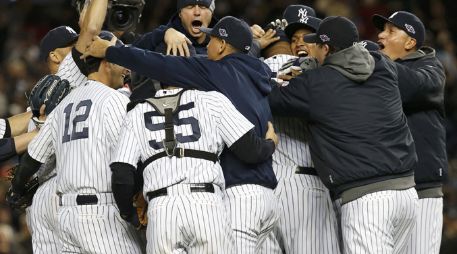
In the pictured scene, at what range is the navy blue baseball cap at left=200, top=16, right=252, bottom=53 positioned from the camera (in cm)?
789

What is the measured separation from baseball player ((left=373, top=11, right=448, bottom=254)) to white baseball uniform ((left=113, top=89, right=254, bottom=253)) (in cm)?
190

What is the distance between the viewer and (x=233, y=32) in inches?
312

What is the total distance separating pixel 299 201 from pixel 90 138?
174 centimetres

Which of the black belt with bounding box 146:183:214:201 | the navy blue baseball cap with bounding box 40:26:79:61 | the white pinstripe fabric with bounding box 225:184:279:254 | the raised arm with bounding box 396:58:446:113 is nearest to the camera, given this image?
the black belt with bounding box 146:183:214:201

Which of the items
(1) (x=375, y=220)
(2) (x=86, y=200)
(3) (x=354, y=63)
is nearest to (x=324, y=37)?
(3) (x=354, y=63)

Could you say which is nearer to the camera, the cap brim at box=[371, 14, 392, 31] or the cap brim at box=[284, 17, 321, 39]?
the cap brim at box=[284, 17, 321, 39]

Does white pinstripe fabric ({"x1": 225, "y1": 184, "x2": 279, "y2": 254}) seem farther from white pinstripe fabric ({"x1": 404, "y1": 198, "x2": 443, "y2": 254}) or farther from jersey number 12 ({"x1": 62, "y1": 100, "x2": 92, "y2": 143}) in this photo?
white pinstripe fabric ({"x1": 404, "y1": 198, "x2": 443, "y2": 254})

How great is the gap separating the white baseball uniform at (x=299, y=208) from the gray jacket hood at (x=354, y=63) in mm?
761

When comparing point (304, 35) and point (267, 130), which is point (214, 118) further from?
point (304, 35)

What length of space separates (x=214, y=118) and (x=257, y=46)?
4.75 ft

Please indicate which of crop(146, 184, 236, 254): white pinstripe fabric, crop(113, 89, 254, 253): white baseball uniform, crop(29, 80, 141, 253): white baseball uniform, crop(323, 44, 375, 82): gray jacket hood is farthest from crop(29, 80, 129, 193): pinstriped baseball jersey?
crop(323, 44, 375, 82): gray jacket hood

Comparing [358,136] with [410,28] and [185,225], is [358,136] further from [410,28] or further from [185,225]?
[185,225]

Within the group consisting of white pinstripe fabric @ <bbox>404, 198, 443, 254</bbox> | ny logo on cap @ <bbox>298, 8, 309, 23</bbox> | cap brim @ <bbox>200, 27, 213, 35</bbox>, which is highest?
cap brim @ <bbox>200, 27, 213, 35</bbox>

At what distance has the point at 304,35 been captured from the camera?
29.0ft
